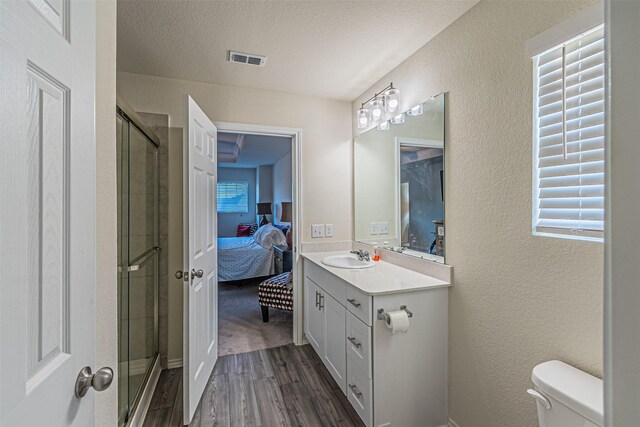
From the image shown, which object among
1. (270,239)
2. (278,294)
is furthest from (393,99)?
(270,239)

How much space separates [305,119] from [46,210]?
243 cm

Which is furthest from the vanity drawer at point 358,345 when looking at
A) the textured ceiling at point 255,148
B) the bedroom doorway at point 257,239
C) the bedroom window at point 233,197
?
the bedroom window at point 233,197

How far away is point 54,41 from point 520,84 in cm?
164

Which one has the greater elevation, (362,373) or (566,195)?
(566,195)

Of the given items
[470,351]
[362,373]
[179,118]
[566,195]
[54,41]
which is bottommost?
[362,373]

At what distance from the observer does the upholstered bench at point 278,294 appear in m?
3.00

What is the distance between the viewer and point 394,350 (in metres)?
1.59

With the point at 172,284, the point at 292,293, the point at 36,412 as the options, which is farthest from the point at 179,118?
the point at 36,412

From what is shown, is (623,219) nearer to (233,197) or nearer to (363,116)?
(363,116)

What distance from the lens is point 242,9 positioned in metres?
1.60

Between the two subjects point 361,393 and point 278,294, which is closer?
point 361,393

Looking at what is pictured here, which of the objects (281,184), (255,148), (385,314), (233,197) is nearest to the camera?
(385,314)

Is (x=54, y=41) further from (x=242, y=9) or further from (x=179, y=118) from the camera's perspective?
(x=179, y=118)

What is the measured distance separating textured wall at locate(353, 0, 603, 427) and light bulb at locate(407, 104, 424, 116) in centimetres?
19
